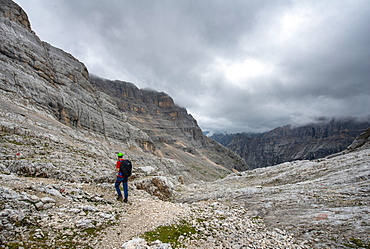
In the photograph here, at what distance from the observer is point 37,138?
33969 mm

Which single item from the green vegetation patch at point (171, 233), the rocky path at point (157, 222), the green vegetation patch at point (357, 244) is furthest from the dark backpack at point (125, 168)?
the green vegetation patch at point (357, 244)

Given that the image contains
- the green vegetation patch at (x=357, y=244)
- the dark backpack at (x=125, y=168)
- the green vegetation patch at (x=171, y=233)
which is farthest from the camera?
the dark backpack at (x=125, y=168)

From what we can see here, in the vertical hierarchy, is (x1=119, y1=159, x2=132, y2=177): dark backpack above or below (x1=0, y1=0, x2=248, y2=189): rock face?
below

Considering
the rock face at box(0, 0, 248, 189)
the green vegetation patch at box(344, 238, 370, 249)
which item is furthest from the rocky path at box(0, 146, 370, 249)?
the rock face at box(0, 0, 248, 189)

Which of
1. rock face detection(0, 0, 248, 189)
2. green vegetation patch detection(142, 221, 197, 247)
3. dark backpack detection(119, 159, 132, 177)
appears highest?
rock face detection(0, 0, 248, 189)

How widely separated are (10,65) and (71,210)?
253ft

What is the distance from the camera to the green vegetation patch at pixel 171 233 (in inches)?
309

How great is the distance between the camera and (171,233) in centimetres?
863

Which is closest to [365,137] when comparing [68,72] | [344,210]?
[344,210]

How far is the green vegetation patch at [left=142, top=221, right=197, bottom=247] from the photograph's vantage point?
7.85 metres

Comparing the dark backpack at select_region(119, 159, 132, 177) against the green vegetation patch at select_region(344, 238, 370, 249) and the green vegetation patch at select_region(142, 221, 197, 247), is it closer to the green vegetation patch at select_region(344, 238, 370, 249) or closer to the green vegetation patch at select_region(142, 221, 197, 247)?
the green vegetation patch at select_region(142, 221, 197, 247)

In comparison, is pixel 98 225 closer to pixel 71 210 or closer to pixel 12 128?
pixel 71 210

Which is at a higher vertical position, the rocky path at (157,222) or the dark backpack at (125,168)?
the dark backpack at (125,168)

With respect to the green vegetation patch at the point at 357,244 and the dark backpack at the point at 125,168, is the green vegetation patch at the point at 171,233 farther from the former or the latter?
the green vegetation patch at the point at 357,244
